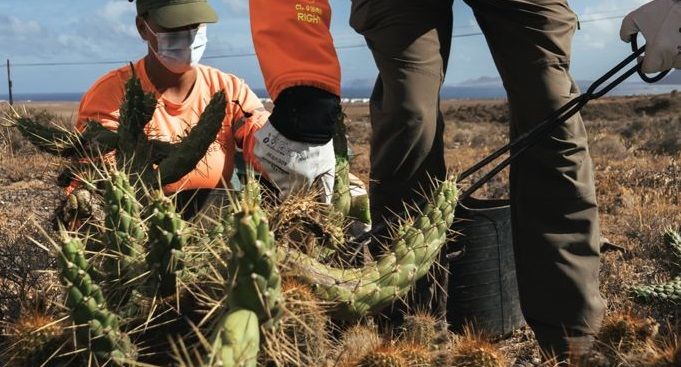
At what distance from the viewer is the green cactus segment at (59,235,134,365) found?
157 centimetres

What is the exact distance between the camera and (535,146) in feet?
9.37

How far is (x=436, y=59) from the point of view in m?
2.95

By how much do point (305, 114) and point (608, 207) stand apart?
558 cm

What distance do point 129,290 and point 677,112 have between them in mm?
28256

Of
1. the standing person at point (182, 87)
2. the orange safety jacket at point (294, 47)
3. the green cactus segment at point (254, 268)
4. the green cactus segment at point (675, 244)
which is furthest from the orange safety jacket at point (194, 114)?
the green cactus segment at point (254, 268)

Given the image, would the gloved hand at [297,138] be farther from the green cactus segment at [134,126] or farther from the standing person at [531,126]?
the standing person at [531,126]

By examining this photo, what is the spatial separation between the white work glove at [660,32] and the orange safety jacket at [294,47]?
129 cm

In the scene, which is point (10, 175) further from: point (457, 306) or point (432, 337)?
point (432, 337)

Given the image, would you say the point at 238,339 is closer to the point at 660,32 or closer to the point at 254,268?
the point at 254,268

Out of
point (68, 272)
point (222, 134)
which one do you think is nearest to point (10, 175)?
point (222, 134)

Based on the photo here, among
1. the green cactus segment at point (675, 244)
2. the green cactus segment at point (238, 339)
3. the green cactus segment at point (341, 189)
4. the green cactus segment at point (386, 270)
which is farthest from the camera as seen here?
the green cactus segment at point (675, 244)

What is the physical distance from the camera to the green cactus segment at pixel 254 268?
1.31 meters

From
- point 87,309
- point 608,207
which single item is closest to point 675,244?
point 87,309

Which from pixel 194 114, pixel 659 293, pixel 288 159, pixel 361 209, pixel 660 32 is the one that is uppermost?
pixel 660 32
